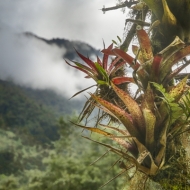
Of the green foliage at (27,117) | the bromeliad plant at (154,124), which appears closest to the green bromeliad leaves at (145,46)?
the bromeliad plant at (154,124)

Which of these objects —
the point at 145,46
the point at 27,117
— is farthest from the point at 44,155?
the point at 145,46

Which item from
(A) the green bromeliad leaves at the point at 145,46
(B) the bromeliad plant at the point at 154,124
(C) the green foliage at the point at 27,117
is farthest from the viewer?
(C) the green foliage at the point at 27,117

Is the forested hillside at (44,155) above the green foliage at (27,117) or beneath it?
beneath

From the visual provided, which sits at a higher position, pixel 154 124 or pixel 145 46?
pixel 145 46

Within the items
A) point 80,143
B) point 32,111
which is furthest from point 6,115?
point 80,143

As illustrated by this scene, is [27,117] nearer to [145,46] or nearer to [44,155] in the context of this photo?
[44,155]

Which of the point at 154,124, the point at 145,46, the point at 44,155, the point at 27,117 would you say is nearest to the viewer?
the point at 154,124

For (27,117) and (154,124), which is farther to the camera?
(27,117)

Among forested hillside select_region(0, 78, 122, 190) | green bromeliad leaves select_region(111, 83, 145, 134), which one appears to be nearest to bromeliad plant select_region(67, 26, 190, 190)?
green bromeliad leaves select_region(111, 83, 145, 134)

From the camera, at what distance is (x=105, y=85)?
112 cm

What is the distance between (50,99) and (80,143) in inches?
3507

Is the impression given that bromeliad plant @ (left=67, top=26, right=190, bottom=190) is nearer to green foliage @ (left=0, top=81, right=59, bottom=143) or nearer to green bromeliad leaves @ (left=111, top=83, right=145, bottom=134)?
green bromeliad leaves @ (left=111, top=83, right=145, bottom=134)

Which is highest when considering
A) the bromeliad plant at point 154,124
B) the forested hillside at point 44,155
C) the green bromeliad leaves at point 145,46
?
the forested hillside at point 44,155

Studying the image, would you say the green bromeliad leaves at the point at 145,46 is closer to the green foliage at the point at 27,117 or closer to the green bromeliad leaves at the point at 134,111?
the green bromeliad leaves at the point at 134,111
